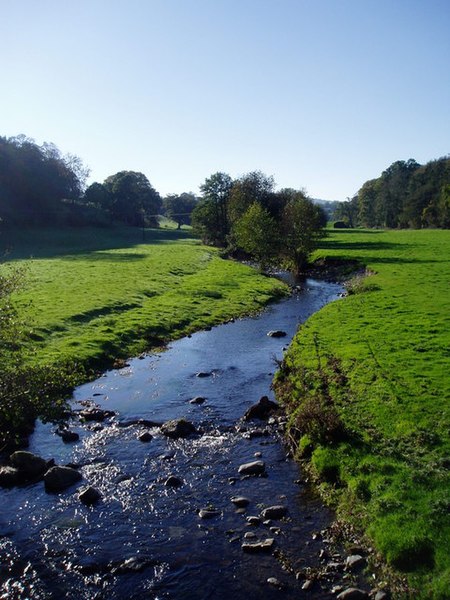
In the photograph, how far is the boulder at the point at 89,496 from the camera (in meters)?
16.1

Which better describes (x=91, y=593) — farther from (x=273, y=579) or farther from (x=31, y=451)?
(x=31, y=451)

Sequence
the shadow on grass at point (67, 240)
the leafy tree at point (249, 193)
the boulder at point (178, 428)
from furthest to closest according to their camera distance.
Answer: the leafy tree at point (249, 193), the shadow on grass at point (67, 240), the boulder at point (178, 428)

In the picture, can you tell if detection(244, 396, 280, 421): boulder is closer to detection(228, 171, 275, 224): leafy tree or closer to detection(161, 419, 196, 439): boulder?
detection(161, 419, 196, 439): boulder

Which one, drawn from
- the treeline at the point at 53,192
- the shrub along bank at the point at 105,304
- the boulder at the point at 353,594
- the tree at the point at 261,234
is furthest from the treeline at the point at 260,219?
the boulder at the point at 353,594

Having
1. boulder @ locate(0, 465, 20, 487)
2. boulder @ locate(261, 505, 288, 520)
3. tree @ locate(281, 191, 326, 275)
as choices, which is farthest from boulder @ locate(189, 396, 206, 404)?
tree @ locate(281, 191, 326, 275)

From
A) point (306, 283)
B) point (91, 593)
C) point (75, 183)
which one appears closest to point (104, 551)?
point (91, 593)

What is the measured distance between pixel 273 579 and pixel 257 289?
4891 cm

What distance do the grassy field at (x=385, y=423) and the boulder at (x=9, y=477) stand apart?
34.2 ft

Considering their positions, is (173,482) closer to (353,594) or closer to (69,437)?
(69,437)

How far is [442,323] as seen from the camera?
33156mm

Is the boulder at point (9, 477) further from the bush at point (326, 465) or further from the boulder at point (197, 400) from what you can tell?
the bush at point (326, 465)

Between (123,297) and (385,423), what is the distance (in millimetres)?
35043

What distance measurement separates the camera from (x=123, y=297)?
162ft

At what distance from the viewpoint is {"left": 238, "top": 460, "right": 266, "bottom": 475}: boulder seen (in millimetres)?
17656
